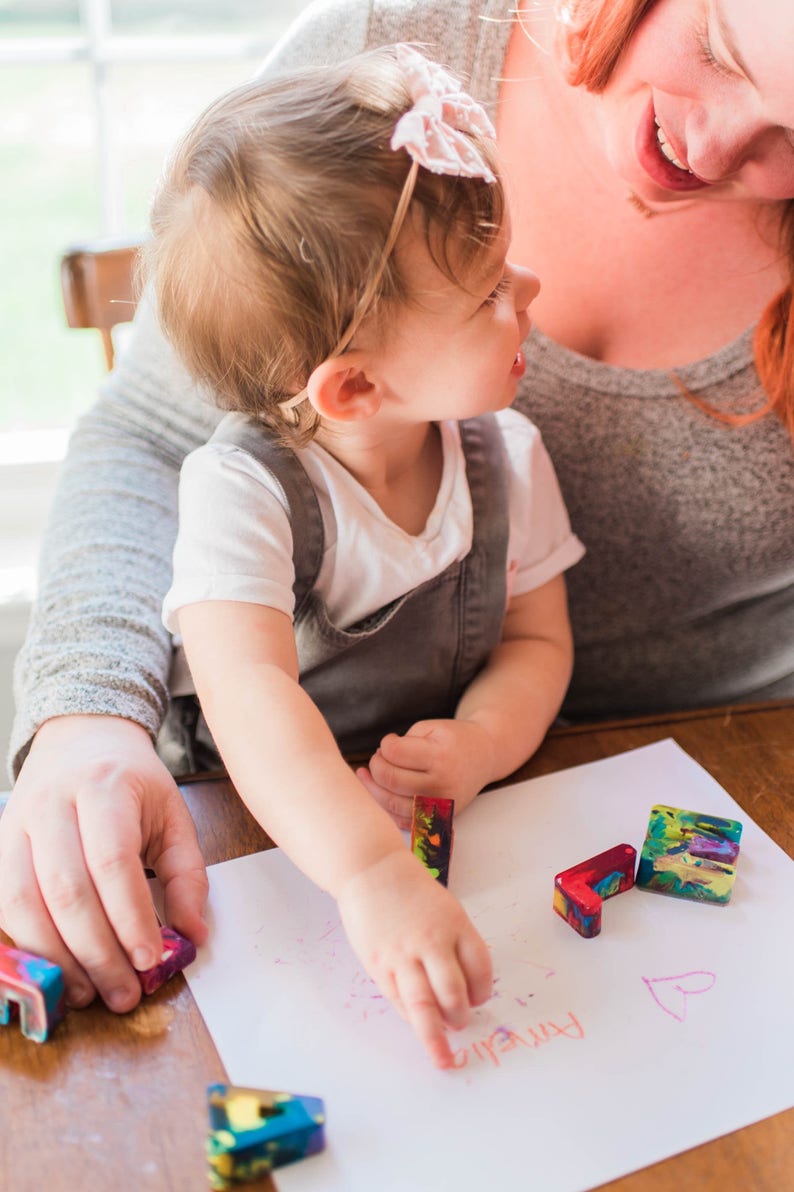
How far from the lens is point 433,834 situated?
1.96 ft

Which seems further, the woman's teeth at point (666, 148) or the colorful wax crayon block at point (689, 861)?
the woman's teeth at point (666, 148)

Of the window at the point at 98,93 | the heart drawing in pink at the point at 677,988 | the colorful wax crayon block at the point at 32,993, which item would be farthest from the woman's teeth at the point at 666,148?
the window at the point at 98,93

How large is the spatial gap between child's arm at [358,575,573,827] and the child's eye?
244 millimetres

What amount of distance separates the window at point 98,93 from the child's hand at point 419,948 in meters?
1.10

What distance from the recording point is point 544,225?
2.84 feet

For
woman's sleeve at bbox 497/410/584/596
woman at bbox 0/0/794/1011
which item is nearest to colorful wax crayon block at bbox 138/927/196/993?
woman at bbox 0/0/794/1011

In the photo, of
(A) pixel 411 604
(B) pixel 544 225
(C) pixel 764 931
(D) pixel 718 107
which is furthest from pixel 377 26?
(C) pixel 764 931

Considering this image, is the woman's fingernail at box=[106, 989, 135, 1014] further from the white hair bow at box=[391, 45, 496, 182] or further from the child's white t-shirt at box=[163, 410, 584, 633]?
the white hair bow at box=[391, 45, 496, 182]

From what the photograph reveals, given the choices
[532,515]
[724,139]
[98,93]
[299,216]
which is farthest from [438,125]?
[98,93]

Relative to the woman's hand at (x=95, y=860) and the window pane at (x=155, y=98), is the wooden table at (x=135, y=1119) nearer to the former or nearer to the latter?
the woman's hand at (x=95, y=860)

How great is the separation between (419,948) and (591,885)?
0.39ft

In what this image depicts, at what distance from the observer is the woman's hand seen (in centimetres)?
52

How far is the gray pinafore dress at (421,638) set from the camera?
0.74 m

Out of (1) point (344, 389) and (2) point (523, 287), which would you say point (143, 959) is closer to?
(1) point (344, 389)
